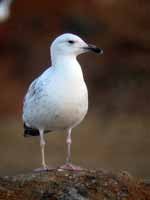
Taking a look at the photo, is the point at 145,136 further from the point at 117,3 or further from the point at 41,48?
the point at 117,3

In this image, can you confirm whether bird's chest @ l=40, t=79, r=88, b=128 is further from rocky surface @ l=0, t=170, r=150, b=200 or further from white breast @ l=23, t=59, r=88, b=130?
→ rocky surface @ l=0, t=170, r=150, b=200

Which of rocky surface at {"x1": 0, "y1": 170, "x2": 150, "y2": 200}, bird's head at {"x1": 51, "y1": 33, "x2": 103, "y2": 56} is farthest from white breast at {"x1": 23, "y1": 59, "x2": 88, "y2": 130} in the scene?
rocky surface at {"x1": 0, "y1": 170, "x2": 150, "y2": 200}

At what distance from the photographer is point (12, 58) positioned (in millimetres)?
27391

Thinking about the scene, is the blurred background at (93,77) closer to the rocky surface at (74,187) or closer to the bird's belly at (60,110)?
the bird's belly at (60,110)

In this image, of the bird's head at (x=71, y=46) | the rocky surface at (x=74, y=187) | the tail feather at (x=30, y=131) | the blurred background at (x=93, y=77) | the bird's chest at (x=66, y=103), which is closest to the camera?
the rocky surface at (x=74, y=187)

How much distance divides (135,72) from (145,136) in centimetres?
457

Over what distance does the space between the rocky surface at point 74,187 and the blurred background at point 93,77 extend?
7.66 metres

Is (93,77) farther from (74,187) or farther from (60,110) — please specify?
(74,187)

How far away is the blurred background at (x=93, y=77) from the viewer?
2027 centimetres

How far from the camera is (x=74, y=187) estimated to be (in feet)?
31.3

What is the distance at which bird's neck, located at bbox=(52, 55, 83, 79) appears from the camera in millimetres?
11047

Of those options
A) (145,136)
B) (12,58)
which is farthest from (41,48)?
(145,136)

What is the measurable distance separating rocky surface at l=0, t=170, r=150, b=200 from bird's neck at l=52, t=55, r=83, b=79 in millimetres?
1443

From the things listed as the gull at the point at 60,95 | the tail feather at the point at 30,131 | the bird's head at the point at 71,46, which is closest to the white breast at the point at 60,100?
the gull at the point at 60,95
